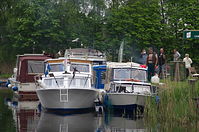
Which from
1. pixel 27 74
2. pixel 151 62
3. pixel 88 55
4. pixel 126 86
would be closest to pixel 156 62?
pixel 151 62

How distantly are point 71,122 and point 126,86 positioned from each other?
5.32 m

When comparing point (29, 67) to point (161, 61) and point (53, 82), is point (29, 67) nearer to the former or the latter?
point (161, 61)

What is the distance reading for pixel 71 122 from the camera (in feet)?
83.5

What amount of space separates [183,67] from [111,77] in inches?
165

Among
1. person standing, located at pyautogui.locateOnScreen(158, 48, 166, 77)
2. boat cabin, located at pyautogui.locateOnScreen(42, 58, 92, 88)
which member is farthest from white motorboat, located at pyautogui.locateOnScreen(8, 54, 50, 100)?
person standing, located at pyautogui.locateOnScreen(158, 48, 166, 77)

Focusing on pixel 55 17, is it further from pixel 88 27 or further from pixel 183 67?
pixel 183 67

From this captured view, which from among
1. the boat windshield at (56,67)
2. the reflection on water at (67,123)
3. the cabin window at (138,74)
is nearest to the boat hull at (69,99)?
the reflection on water at (67,123)

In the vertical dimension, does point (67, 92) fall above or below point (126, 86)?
below

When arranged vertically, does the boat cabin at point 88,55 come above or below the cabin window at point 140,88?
above

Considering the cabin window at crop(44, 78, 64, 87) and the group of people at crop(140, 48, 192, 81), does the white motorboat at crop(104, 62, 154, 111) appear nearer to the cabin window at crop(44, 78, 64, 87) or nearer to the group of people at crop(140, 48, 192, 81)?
the group of people at crop(140, 48, 192, 81)

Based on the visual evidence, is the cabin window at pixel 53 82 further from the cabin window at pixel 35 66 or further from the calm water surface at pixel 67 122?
the cabin window at pixel 35 66

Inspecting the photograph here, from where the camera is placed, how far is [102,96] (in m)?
31.6

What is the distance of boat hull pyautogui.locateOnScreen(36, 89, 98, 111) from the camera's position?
29469 mm

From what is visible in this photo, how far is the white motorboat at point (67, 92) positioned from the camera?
29422 millimetres
